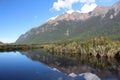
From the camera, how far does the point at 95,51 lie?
166750 millimetres

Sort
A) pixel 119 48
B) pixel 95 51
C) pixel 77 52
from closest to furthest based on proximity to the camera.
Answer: pixel 119 48 → pixel 95 51 → pixel 77 52

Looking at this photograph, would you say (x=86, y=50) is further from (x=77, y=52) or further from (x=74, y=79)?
(x=74, y=79)

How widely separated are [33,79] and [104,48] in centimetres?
9027

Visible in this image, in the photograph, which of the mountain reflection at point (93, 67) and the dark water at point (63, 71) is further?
the mountain reflection at point (93, 67)

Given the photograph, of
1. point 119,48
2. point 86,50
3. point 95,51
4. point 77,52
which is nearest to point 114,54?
point 119,48

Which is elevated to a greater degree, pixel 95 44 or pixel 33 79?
pixel 95 44

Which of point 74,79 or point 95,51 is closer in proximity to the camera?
point 74,79

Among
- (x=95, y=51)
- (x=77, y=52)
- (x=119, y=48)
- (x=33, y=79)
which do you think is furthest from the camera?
(x=77, y=52)

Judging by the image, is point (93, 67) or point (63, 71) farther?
point (93, 67)

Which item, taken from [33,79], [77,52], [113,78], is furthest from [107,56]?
[33,79]

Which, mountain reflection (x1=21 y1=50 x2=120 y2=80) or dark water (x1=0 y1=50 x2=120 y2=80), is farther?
mountain reflection (x1=21 y1=50 x2=120 y2=80)

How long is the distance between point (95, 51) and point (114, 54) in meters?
16.3

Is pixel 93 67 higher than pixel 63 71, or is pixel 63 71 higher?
pixel 93 67

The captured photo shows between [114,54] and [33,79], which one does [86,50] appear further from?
[33,79]
